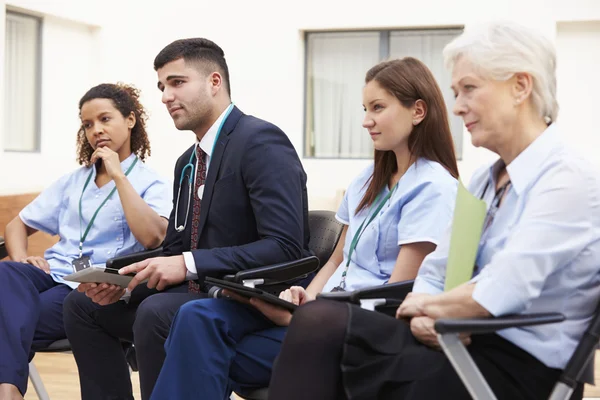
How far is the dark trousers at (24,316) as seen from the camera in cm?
260

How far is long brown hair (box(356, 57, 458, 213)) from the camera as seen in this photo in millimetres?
2303

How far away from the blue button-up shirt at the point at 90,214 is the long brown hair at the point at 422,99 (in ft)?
3.72

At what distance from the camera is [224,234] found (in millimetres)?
2465

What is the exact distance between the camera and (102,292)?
2.54 metres

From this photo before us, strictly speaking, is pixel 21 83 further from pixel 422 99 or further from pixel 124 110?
pixel 422 99

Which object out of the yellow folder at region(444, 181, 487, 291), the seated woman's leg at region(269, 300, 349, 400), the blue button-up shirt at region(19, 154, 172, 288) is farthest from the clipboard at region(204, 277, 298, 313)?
the blue button-up shirt at region(19, 154, 172, 288)

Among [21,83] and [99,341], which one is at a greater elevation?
[21,83]

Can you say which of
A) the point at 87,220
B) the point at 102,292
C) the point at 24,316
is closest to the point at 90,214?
the point at 87,220

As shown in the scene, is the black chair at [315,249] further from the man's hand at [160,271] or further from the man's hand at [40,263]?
the man's hand at [40,263]

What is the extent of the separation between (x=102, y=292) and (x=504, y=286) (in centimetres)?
142

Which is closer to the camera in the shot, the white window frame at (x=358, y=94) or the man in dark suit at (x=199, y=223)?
the man in dark suit at (x=199, y=223)

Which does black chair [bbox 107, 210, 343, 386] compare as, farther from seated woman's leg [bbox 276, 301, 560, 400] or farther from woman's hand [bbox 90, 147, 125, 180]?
seated woman's leg [bbox 276, 301, 560, 400]

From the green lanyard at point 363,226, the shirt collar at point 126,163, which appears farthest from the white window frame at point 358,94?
the green lanyard at point 363,226

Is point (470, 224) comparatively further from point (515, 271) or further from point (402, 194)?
point (402, 194)
